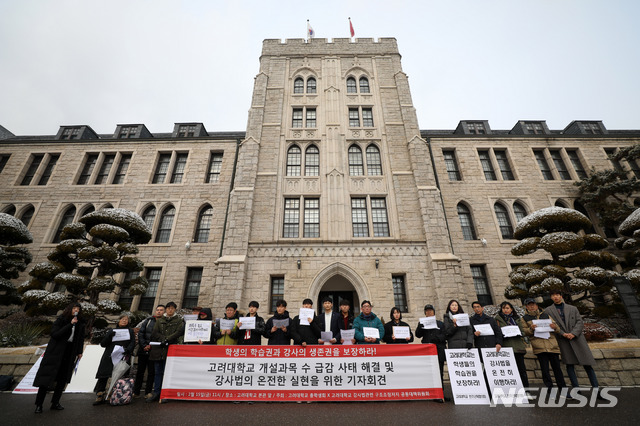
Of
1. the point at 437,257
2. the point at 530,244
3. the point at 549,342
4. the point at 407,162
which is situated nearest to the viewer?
the point at 549,342

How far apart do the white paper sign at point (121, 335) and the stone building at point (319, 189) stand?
18.8ft

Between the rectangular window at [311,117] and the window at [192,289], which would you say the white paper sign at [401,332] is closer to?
the window at [192,289]

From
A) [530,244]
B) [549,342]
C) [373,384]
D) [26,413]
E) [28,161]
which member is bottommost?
[26,413]

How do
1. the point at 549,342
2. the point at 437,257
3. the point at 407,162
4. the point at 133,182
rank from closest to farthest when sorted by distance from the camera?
the point at 549,342
the point at 437,257
the point at 407,162
the point at 133,182

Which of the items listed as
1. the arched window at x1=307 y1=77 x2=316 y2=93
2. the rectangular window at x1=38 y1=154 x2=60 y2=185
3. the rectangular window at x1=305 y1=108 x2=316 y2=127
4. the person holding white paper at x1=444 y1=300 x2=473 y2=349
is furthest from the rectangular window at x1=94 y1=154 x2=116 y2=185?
the person holding white paper at x1=444 y1=300 x2=473 y2=349

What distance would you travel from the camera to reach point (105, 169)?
59.2 ft

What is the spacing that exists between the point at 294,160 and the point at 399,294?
9.43 m

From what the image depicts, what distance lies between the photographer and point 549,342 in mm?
5824

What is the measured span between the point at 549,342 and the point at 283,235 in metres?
10.8

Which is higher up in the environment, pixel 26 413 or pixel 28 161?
pixel 28 161

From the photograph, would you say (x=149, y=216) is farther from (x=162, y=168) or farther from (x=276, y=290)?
(x=276, y=290)

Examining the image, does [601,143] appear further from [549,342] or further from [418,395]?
[418,395]

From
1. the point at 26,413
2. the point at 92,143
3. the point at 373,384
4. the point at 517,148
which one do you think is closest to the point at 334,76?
the point at 517,148

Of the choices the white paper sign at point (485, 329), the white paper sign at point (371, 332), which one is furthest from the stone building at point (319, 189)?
the white paper sign at point (371, 332)
